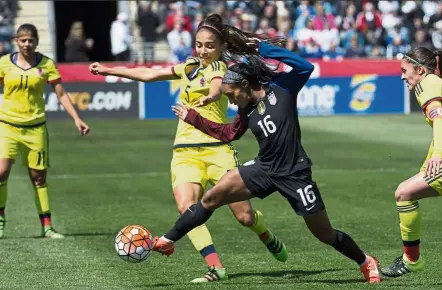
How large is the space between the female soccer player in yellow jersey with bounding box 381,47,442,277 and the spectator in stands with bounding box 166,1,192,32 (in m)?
24.9

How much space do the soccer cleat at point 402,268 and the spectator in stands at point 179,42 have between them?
2367cm

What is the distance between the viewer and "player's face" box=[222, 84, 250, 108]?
8758 millimetres

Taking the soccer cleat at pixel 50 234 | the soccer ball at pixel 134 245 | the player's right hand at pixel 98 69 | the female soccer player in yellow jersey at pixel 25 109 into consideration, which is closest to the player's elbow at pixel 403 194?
the soccer ball at pixel 134 245

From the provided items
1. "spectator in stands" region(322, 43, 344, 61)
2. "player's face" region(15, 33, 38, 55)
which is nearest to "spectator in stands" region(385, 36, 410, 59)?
"spectator in stands" region(322, 43, 344, 61)

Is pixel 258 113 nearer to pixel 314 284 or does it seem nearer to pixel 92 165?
Result: pixel 314 284

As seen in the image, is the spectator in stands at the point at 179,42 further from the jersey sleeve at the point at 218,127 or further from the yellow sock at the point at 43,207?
the jersey sleeve at the point at 218,127

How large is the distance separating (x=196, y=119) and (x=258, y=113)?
1.97 ft

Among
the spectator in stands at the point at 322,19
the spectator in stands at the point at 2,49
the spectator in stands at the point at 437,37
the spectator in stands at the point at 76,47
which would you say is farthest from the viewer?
the spectator in stands at the point at 437,37

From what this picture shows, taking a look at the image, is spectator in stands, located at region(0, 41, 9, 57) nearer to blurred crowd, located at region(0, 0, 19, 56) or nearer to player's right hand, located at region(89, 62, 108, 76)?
blurred crowd, located at region(0, 0, 19, 56)

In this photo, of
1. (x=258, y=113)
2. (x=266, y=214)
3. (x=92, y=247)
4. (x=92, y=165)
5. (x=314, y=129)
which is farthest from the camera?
(x=314, y=129)

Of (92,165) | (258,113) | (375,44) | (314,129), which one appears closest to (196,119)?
(258,113)

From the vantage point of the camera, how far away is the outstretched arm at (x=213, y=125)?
9023 millimetres

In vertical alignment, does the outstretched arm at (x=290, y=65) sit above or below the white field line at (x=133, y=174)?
above

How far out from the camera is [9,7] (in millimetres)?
→ 36000
